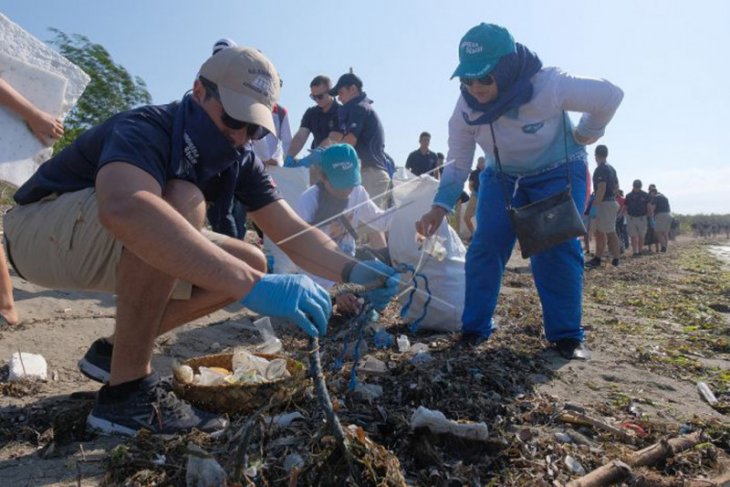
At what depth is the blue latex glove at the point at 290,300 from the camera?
6.18 ft

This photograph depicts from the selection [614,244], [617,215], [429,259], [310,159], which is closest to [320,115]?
[310,159]

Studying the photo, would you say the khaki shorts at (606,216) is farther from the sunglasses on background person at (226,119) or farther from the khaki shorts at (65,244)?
the khaki shorts at (65,244)

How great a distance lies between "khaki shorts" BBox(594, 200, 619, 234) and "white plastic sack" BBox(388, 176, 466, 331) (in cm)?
642

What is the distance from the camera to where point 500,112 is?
336cm

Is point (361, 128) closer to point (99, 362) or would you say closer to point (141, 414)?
point (99, 362)

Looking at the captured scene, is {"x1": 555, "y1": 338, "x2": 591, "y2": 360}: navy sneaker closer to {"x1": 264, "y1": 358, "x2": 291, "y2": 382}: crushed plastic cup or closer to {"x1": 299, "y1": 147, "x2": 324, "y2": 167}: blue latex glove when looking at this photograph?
{"x1": 264, "y1": 358, "x2": 291, "y2": 382}: crushed plastic cup

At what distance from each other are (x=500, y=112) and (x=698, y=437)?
1847 millimetres

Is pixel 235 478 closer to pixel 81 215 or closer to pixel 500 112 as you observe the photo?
pixel 81 215

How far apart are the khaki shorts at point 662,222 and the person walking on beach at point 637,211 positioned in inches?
72.0

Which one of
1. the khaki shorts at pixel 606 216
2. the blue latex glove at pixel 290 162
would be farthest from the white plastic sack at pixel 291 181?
the khaki shorts at pixel 606 216

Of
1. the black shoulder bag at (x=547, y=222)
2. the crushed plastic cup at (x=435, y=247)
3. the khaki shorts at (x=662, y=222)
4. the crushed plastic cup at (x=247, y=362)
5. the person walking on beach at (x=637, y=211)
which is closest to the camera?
the crushed plastic cup at (x=247, y=362)

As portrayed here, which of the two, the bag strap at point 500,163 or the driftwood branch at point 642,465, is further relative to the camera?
the bag strap at point 500,163

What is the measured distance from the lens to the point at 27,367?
2668 mm

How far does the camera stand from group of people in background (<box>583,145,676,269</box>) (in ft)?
31.5
